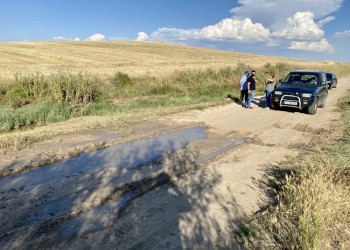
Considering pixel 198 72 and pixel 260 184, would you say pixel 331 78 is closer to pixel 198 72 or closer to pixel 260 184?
pixel 198 72

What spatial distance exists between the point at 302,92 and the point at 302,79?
1.33 metres

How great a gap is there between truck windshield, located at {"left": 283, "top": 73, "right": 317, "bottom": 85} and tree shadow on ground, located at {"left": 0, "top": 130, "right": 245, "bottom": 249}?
947cm

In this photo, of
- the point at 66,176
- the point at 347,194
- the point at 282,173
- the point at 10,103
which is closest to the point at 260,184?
the point at 282,173

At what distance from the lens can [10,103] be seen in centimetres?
1218

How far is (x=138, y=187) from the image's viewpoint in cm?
546

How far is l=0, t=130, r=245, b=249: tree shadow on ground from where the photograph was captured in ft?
12.7

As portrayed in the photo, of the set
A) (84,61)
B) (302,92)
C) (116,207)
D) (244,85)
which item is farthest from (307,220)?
(84,61)

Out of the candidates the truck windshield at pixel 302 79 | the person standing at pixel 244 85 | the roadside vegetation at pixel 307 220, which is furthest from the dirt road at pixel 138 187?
the person standing at pixel 244 85

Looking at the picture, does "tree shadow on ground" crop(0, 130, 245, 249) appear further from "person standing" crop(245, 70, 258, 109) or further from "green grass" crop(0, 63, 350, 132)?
"person standing" crop(245, 70, 258, 109)

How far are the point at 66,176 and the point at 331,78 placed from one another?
25.5 meters

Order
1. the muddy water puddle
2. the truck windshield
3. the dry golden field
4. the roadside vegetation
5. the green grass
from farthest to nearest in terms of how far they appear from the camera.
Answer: the dry golden field, the truck windshield, the green grass, the muddy water puddle, the roadside vegetation

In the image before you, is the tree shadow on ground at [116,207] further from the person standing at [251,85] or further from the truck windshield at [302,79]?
the truck windshield at [302,79]

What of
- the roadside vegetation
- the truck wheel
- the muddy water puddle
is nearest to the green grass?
the muddy water puddle

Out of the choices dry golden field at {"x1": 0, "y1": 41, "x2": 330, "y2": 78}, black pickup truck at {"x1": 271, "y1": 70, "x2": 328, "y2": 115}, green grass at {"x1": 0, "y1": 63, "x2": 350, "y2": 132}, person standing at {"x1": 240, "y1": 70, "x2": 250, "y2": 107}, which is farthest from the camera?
dry golden field at {"x1": 0, "y1": 41, "x2": 330, "y2": 78}
